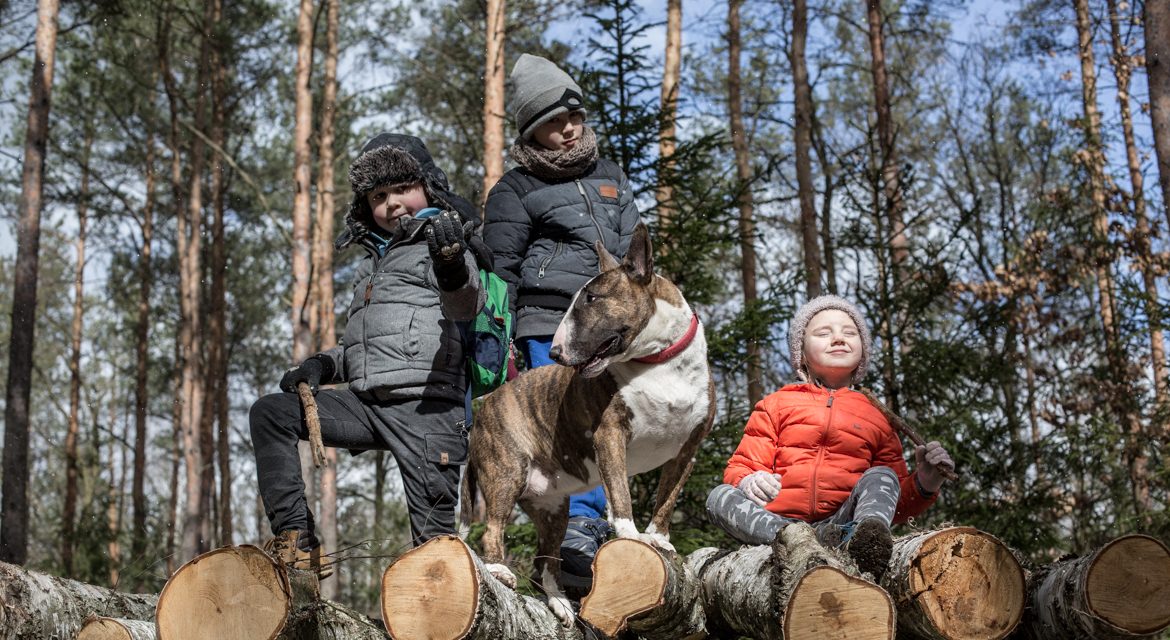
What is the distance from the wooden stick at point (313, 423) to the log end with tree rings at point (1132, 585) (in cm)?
281

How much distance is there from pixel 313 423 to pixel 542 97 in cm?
220

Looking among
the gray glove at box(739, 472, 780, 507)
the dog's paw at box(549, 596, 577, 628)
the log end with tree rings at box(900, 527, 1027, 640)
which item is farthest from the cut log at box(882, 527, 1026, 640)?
the dog's paw at box(549, 596, 577, 628)

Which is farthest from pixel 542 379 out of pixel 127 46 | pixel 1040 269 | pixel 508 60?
pixel 127 46

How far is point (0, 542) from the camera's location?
489 inches

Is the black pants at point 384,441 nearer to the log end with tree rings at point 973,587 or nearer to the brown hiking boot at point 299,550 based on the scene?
the brown hiking boot at point 299,550

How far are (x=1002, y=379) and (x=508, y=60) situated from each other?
11.7 m

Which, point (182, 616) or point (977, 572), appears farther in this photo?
point (977, 572)

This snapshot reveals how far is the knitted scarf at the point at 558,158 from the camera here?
574cm

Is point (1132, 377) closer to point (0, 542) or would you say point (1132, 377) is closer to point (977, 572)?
point (977, 572)

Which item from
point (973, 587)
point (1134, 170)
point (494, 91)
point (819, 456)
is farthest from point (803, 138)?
point (973, 587)

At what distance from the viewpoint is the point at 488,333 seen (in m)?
5.12

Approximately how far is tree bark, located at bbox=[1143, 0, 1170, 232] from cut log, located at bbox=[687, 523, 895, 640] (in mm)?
6111

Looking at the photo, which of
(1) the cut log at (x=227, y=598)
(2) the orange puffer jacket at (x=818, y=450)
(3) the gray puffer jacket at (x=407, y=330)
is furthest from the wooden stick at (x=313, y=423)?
(2) the orange puffer jacket at (x=818, y=450)

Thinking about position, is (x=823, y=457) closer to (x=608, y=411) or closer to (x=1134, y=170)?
(x=608, y=411)
